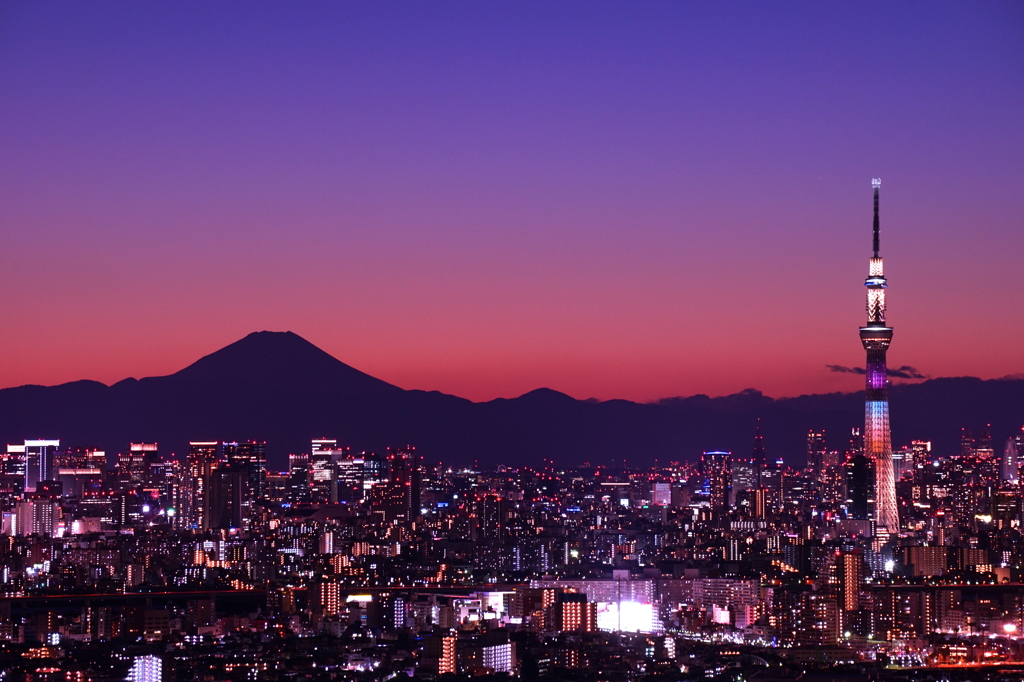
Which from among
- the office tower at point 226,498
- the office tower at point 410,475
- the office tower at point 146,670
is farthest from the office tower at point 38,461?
the office tower at point 146,670

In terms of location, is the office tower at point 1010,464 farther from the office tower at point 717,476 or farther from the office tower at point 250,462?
the office tower at point 250,462

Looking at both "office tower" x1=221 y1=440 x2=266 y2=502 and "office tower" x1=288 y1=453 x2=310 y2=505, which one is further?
"office tower" x1=288 y1=453 x2=310 y2=505

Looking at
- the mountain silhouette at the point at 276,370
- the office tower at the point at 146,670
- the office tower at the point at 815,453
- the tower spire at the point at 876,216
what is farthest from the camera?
the mountain silhouette at the point at 276,370

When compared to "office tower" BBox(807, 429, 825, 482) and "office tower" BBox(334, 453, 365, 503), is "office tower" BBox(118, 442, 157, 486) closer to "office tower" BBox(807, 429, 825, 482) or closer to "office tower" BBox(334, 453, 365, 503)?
"office tower" BBox(334, 453, 365, 503)

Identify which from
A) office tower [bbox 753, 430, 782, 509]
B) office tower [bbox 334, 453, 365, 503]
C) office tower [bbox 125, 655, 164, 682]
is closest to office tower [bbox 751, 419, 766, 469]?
office tower [bbox 753, 430, 782, 509]

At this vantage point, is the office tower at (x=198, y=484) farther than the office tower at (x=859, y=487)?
Yes

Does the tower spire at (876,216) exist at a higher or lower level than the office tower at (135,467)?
higher

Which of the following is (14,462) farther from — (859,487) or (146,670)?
(146,670)
